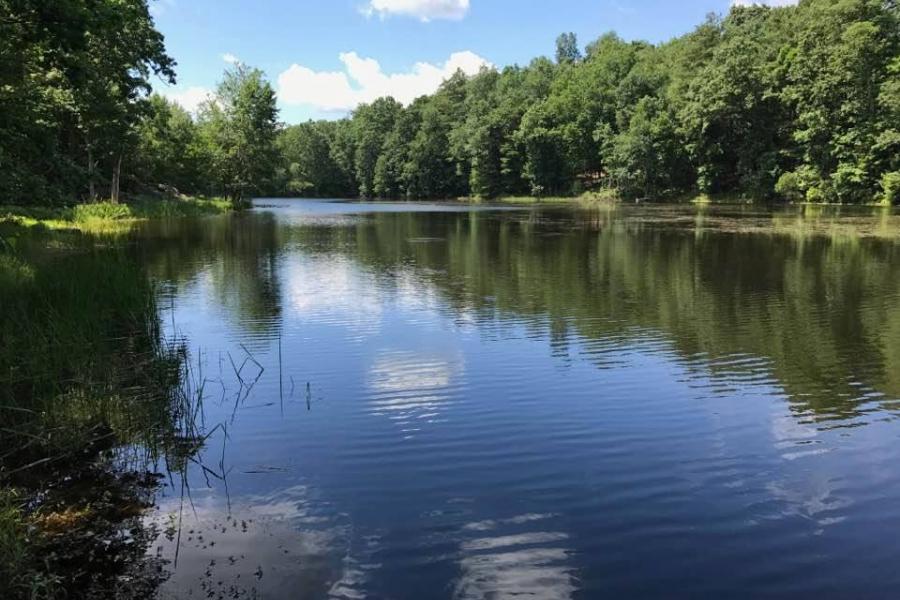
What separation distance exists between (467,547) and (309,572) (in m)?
1.22

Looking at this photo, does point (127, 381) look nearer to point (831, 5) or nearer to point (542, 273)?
point (542, 273)

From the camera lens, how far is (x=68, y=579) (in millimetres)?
4707

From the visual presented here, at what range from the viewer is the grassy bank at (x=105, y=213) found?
28.6 meters

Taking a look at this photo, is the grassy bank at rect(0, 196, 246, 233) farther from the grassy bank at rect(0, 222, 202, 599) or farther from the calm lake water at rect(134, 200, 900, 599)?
the grassy bank at rect(0, 222, 202, 599)

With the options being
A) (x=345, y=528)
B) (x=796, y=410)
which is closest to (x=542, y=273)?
(x=796, y=410)

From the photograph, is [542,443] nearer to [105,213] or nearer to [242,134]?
[105,213]

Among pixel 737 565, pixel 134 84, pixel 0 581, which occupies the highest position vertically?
pixel 134 84

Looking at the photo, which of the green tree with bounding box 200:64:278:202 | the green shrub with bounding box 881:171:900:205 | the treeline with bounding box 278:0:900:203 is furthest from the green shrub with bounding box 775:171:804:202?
the green tree with bounding box 200:64:278:202

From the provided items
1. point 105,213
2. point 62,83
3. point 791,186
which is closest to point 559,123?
point 791,186

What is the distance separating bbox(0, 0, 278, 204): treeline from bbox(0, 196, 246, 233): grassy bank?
1.51 metres

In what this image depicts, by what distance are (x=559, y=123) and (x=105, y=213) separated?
2922 inches

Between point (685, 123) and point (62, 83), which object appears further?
point (685, 123)

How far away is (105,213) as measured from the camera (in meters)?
40.5

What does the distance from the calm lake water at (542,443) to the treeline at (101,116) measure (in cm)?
528
